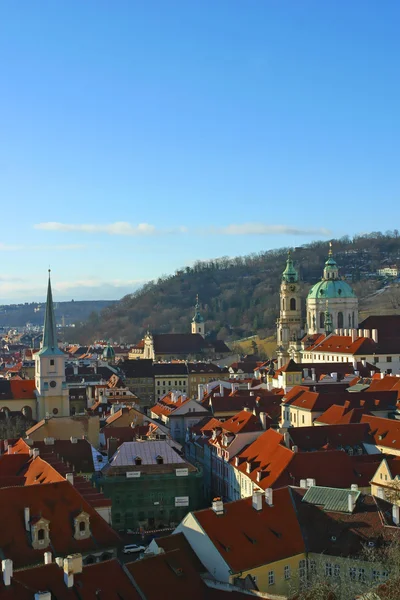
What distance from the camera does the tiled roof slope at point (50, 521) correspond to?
1409 inches

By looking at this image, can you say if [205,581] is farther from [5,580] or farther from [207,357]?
[207,357]

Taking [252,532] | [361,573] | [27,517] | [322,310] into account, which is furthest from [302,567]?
[322,310]

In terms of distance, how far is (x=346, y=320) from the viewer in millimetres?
144125

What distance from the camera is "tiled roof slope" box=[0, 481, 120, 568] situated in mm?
35781

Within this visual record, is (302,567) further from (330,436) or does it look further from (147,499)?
(330,436)

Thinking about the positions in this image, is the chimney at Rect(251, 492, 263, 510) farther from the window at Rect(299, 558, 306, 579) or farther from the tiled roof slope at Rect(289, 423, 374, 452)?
the tiled roof slope at Rect(289, 423, 374, 452)

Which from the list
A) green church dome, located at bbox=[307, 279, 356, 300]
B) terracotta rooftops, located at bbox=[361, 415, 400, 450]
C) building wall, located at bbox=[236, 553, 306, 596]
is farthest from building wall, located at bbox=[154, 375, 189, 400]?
building wall, located at bbox=[236, 553, 306, 596]

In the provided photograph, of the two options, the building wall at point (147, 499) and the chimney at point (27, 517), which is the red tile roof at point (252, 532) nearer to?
the chimney at point (27, 517)

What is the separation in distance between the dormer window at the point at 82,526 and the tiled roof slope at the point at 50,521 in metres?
0.18

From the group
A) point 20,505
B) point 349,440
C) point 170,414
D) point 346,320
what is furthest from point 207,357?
point 20,505

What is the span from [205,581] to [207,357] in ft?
414

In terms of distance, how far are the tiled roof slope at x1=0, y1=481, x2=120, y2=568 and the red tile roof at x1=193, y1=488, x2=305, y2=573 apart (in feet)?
14.5

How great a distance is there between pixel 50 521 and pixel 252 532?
8.27 m

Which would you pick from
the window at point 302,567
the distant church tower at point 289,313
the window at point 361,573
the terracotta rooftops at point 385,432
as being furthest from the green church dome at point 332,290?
the window at point 361,573
